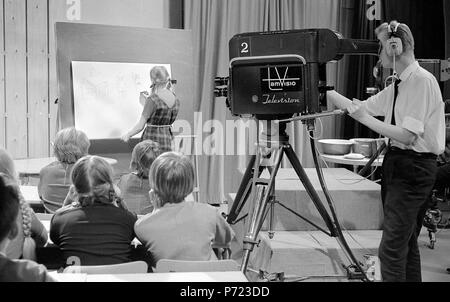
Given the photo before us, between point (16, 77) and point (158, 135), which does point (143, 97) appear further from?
point (16, 77)

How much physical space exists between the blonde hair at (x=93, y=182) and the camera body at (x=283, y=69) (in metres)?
0.63

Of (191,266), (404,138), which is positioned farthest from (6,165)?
(404,138)

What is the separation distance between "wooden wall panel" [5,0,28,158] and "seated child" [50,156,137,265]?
10.7ft

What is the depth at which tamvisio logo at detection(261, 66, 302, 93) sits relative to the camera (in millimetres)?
2439

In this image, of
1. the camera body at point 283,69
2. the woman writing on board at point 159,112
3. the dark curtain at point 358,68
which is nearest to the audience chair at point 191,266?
the camera body at point 283,69

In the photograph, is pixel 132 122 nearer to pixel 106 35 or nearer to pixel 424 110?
pixel 106 35

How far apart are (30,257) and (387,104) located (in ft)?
5.53

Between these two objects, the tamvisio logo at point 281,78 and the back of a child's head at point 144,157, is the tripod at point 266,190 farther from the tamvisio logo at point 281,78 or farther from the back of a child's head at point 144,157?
the back of a child's head at point 144,157

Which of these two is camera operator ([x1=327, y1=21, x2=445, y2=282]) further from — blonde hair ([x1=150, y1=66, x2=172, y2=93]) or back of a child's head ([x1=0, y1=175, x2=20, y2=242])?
blonde hair ([x1=150, y1=66, x2=172, y2=93])

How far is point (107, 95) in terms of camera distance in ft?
15.1

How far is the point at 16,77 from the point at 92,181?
338 cm

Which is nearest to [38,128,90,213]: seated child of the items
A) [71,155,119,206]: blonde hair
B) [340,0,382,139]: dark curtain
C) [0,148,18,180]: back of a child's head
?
[0,148,18,180]: back of a child's head

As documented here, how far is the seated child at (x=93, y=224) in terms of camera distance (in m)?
2.16

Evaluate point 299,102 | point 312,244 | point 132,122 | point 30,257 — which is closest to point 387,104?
point 299,102
